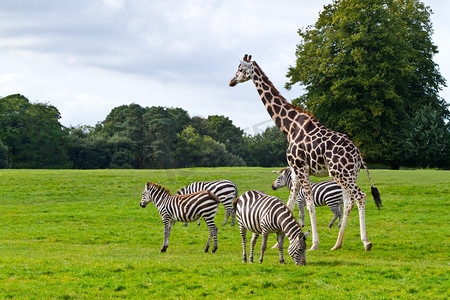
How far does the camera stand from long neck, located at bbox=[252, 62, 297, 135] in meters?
15.4

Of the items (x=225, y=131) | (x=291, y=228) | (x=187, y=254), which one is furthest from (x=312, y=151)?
(x=225, y=131)

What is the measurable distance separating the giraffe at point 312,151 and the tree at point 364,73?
29.3 m

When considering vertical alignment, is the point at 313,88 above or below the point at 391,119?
above

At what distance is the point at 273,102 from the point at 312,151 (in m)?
2.44

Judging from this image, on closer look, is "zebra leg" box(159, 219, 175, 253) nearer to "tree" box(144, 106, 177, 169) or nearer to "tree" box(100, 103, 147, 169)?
"tree" box(144, 106, 177, 169)

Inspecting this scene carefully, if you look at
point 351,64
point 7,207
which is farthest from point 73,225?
point 351,64

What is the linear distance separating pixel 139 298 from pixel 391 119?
40493 mm

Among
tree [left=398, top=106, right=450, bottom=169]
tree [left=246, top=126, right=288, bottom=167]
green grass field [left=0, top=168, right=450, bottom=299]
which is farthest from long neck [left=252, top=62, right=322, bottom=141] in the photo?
tree [left=246, top=126, right=288, bottom=167]

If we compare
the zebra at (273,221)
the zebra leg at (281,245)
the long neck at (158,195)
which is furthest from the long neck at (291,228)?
the long neck at (158,195)

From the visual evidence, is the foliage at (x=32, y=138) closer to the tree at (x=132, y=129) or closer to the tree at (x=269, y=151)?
the tree at (x=132, y=129)

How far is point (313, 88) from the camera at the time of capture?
160 feet

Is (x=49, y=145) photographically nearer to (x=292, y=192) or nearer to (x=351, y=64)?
(x=351, y=64)

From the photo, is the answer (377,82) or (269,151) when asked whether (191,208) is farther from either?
(269,151)

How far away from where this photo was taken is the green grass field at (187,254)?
9.81m
